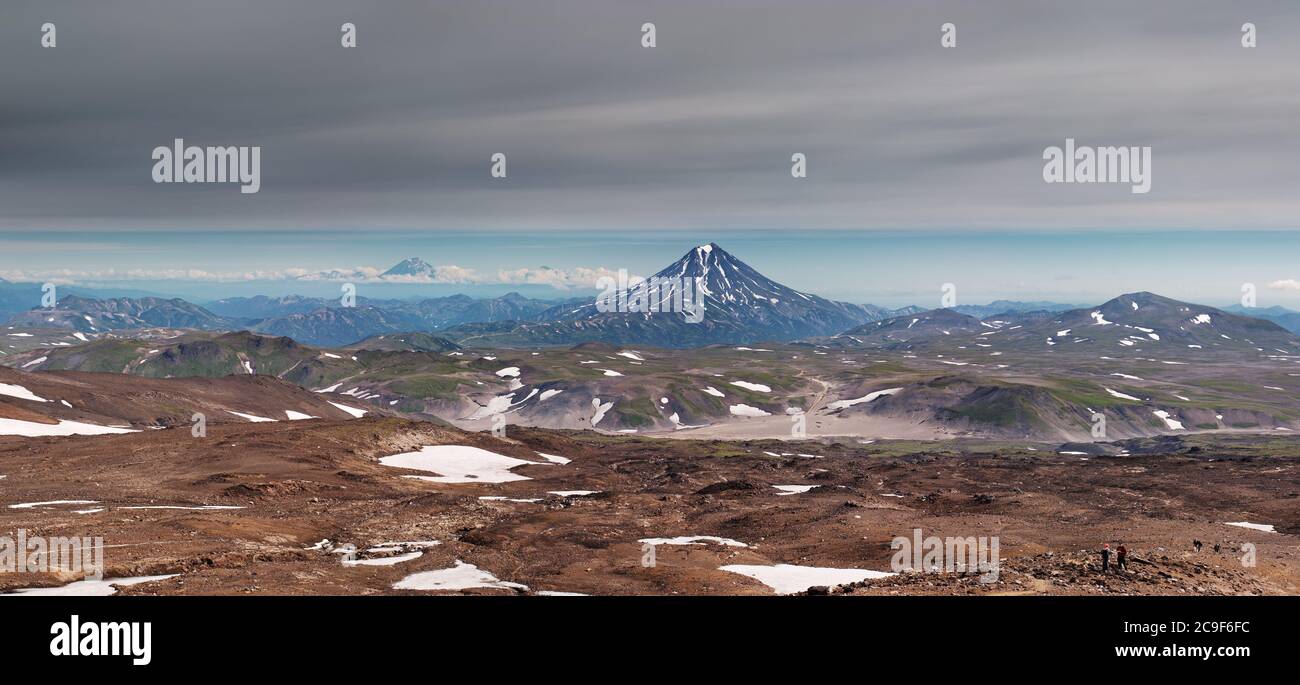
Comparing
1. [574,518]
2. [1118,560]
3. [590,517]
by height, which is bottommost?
[590,517]

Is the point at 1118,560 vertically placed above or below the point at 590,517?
above

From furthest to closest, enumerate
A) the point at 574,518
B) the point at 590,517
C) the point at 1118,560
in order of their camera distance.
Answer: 1. the point at 590,517
2. the point at 574,518
3. the point at 1118,560

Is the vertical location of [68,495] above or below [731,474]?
above

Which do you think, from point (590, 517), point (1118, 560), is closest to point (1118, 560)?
point (1118, 560)

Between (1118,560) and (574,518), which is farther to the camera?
(574,518)

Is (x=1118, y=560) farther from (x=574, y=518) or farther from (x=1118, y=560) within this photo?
(x=574, y=518)

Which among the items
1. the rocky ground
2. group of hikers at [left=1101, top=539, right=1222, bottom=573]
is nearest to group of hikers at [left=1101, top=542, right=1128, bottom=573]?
group of hikers at [left=1101, top=539, right=1222, bottom=573]

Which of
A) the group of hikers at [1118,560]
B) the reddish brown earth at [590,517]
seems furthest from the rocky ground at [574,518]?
Answer: the group of hikers at [1118,560]

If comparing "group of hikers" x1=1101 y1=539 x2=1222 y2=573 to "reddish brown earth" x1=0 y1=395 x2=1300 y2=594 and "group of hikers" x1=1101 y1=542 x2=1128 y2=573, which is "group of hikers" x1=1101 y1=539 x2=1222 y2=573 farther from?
"reddish brown earth" x1=0 y1=395 x2=1300 y2=594
